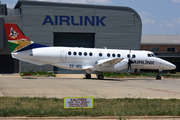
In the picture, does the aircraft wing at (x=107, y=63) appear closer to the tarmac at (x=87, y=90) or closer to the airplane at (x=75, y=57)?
the airplane at (x=75, y=57)

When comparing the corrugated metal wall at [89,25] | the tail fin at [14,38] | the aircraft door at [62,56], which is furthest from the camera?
the corrugated metal wall at [89,25]

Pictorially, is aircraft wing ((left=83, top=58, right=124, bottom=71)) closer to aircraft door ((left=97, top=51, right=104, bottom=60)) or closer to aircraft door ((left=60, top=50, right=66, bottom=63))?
aircraft door ((left=97, top=51, right=104, bottom=60))

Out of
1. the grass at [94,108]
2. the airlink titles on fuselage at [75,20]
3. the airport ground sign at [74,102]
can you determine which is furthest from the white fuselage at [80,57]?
the airport ground sign at [74,102]

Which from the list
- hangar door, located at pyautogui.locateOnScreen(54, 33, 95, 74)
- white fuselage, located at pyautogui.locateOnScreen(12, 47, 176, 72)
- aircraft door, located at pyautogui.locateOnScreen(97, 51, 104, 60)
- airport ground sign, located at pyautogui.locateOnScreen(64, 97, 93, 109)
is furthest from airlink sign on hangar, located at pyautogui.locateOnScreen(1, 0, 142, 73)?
airport ground sign, located at pyautogui.locateOnScreen(64, 97, 93, 109)

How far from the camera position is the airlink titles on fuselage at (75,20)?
→ 150 feet

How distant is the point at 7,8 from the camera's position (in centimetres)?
5141

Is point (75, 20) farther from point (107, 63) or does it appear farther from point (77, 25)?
point (107, 63)

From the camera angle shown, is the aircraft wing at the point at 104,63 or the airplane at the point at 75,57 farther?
Answer: the aircraft wing at the point at 104,63

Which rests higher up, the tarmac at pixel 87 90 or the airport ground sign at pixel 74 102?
the airport ground sign at pixel 74 102

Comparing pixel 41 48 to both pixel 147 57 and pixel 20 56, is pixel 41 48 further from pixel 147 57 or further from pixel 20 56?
pixel 147 57

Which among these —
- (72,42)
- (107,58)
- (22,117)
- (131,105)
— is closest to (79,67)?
(107,58)

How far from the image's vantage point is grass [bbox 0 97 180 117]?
925cm

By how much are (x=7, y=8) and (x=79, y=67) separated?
94.8ft

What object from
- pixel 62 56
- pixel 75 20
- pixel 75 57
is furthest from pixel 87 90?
pixel 75 20
